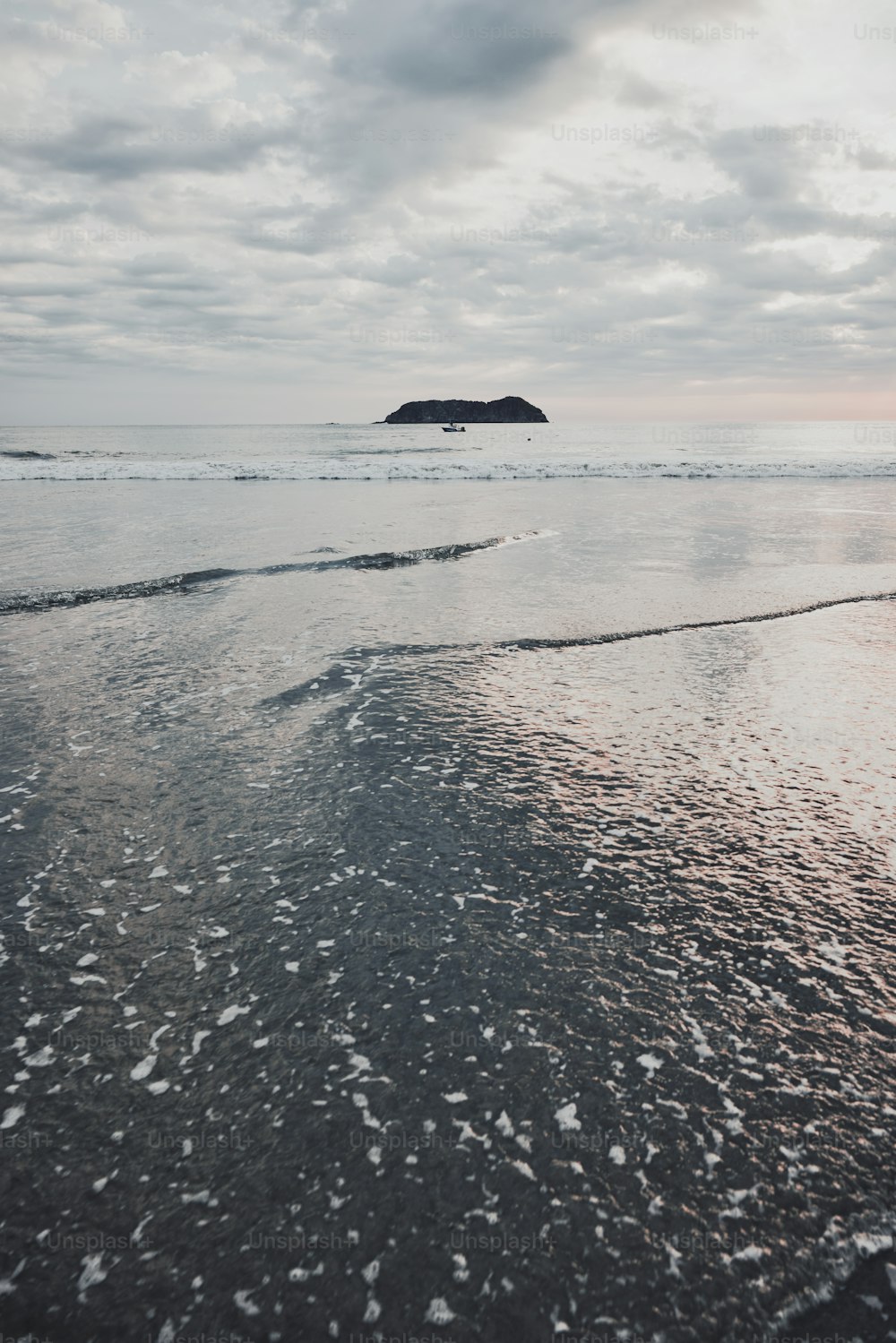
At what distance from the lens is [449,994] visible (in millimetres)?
2846

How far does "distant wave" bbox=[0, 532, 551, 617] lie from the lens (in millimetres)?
9500

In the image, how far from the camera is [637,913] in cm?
329

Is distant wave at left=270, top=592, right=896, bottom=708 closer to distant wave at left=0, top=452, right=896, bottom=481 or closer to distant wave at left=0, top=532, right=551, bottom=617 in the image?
distant wave at left=0, top=532, right=551, bottom=617

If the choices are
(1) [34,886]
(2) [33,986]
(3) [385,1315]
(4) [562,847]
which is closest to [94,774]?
(1) [34,886]

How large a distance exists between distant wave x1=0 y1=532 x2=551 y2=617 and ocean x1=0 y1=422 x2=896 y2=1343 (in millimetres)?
2751

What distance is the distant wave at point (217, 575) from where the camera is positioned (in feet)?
31.2

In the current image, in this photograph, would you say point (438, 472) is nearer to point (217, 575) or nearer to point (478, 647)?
point (217, 575)

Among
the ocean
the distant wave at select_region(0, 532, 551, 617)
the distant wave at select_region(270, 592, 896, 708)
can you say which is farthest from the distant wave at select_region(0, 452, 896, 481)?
the ocean

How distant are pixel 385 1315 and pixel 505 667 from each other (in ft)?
17.2

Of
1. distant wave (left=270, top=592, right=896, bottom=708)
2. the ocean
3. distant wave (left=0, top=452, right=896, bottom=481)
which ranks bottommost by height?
the ocean

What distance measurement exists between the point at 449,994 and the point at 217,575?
377 inches

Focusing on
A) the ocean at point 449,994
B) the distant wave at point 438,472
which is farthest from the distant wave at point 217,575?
the distant wave at point 438,472

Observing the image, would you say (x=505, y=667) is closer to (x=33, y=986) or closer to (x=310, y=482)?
(x=33, y=986)

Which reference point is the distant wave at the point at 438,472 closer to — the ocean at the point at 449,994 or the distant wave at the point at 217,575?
the distant wave at the point at 217,575
